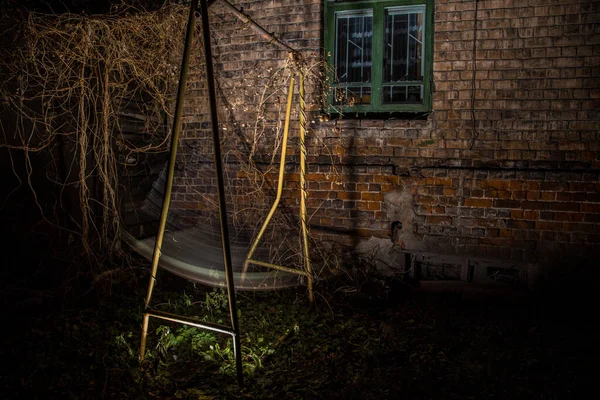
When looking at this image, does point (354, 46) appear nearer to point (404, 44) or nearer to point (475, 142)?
point (404, 44)

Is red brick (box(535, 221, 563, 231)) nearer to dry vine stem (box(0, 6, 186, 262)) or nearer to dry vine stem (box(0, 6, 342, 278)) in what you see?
dry vine stem (box(0, 6, 342, 278))

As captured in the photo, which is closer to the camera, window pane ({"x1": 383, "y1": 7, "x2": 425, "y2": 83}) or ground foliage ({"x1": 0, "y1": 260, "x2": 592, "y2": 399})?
ground foliage ({"x1": 0, "y1": 260, "x2": 592, "y2": 399})

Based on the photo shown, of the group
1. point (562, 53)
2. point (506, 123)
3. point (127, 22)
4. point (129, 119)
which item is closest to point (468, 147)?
point (506, 123)

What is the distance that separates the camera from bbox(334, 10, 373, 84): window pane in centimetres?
428

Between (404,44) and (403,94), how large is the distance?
0.54 m

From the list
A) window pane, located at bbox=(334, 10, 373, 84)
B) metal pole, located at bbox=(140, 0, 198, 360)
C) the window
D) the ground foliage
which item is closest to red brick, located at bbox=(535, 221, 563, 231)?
the ground foliage

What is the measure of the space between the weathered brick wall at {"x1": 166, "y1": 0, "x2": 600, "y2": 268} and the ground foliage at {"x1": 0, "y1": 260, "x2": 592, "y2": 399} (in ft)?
2.62

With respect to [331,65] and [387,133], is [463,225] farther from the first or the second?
[331,65]

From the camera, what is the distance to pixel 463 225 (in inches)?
159

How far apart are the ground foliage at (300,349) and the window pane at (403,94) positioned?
2.04 m

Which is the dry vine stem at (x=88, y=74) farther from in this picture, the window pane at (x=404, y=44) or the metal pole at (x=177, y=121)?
the window pane at (x=404, y=44)

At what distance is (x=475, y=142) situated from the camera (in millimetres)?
3938

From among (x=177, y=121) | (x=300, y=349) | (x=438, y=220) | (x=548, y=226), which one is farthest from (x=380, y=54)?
(x=300, y=349)

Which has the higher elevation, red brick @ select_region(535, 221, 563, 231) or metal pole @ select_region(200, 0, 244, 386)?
metal pole @ select_region(200, 0, 244, 386)
